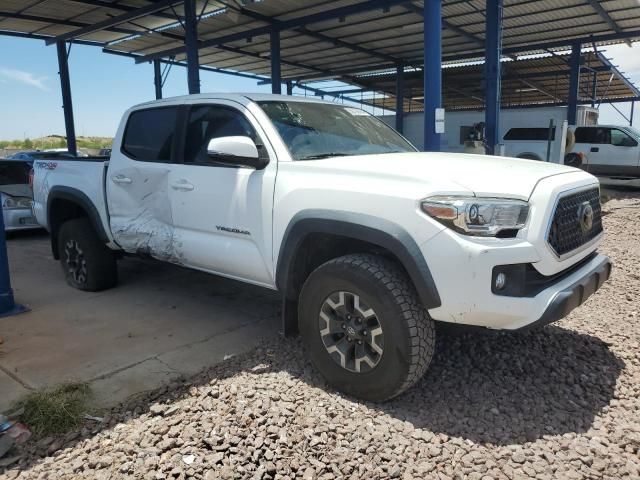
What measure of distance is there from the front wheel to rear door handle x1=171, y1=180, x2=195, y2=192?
138 cm

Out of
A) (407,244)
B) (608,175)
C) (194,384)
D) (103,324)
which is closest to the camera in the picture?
(407,244)

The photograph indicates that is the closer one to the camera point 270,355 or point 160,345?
point 270,355

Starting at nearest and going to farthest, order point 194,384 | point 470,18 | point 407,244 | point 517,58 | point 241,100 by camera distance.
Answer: point 407,244
point 194,384
point 241,100
point 470,18
point 517,58

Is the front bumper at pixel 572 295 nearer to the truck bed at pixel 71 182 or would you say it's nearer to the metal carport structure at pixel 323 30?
the truck bed at pixel 71 182

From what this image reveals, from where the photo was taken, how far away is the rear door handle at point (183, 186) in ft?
13.0

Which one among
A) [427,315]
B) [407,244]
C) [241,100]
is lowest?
[427,315]

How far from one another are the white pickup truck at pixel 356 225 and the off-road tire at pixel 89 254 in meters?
0.77

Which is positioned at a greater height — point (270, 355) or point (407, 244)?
point (407, 244)

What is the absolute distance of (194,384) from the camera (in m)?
3.31

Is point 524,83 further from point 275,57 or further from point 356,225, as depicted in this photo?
point 356,225

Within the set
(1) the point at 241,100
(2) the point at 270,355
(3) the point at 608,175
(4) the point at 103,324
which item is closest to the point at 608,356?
(2) the point at 270,355

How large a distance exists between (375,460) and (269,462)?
516mm

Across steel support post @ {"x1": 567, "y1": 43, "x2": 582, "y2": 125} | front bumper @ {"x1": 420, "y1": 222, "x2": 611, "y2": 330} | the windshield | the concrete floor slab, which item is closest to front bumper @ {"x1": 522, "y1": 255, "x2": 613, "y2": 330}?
front bumper @ {"x1": 420, "y1": 222, "x2": 611, "y2": 330}

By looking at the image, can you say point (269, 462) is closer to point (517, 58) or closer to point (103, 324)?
point (103, 324)
